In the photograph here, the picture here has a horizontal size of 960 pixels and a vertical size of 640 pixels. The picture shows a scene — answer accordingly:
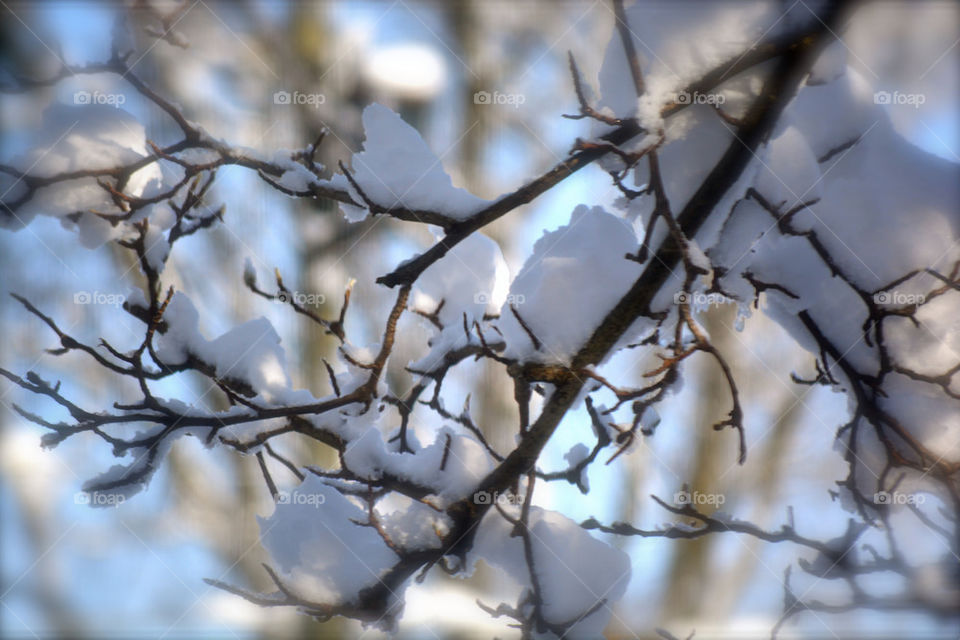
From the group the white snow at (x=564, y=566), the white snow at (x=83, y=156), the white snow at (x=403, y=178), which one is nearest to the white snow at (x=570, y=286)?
the white snow at (x=403, y=178)

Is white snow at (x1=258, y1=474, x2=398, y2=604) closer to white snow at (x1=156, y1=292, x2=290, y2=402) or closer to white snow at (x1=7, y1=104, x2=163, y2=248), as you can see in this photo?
white snow at (x1=156, y1=292, x2=290, y2=402)

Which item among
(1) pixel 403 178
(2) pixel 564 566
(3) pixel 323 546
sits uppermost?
(1) pixel 403 178

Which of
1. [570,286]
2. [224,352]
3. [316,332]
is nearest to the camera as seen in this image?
[570,286]

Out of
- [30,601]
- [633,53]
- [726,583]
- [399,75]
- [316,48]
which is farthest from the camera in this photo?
[726,583]

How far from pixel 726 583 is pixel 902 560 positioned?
17.4 feet

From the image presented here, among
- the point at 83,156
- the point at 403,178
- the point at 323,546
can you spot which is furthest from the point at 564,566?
the point at 83,156

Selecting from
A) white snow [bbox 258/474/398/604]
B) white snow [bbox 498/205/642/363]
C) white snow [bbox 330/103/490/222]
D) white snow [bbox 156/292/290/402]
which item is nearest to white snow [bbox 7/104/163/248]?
white snow [bbox 156/292/290/402]

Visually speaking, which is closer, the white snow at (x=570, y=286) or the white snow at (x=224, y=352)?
the white snow at (x=570, y=286)

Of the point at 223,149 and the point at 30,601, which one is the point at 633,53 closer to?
the point at 223,149

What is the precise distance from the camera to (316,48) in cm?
438

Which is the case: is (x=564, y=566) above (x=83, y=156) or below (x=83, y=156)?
below

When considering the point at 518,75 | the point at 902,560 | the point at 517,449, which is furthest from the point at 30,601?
the point at 902,560

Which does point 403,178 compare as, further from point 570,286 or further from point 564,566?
point 564,566

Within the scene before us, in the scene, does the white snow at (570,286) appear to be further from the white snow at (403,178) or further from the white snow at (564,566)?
the white snow at (564,566)
